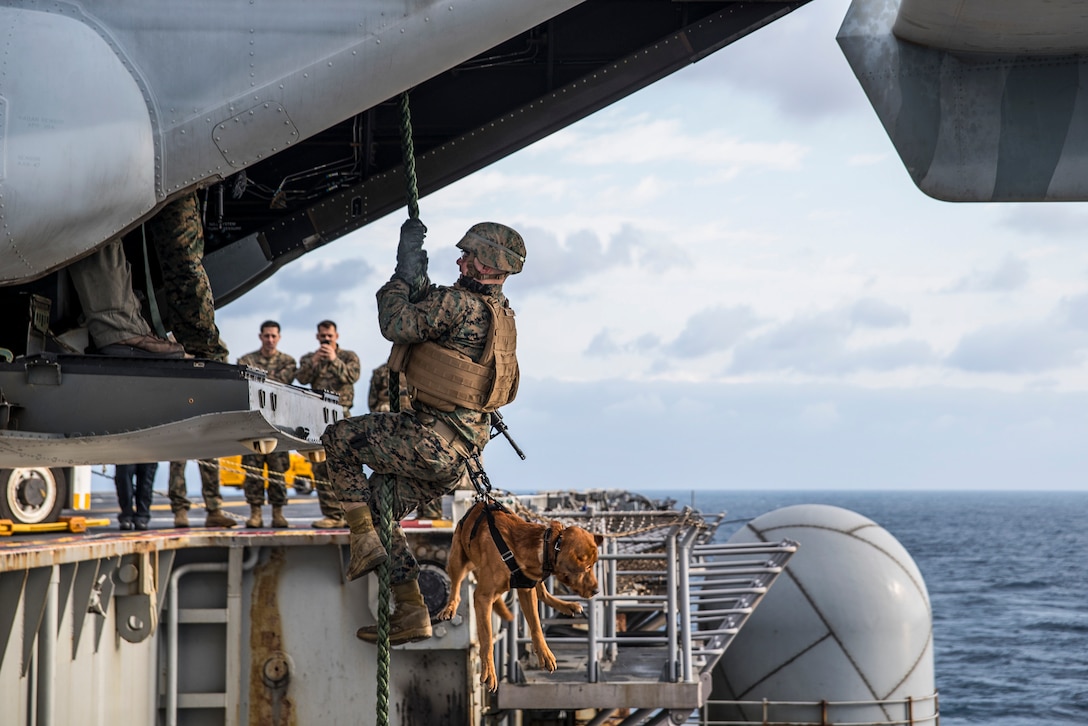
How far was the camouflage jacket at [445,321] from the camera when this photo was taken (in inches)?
195

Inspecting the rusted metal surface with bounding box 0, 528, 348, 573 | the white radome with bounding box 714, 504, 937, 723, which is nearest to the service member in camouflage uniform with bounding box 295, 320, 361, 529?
the rusted metal surface with bounding box 0, 528, 348, 573

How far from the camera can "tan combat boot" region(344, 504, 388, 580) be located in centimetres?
529

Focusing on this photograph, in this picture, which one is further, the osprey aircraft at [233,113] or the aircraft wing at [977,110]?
the aircraft wing at [977,110]

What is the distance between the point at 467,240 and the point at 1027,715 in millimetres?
25756

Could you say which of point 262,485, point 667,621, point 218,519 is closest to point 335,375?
point 262,485

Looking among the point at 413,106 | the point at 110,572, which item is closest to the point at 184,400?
the point at 413,106

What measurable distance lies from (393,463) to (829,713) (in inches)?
473

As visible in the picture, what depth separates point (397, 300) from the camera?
4969mm

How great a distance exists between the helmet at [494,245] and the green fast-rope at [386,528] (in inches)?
11.2

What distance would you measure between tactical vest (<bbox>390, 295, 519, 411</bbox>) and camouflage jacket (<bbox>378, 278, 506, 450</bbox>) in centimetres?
3

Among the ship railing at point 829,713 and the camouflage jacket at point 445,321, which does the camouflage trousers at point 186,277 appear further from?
the ship railing at point 829,713

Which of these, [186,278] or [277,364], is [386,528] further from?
[277,364]

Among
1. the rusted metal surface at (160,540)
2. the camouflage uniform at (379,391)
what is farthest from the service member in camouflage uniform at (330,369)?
the rusted metal surface at (160,540)

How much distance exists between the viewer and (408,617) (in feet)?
17.7
